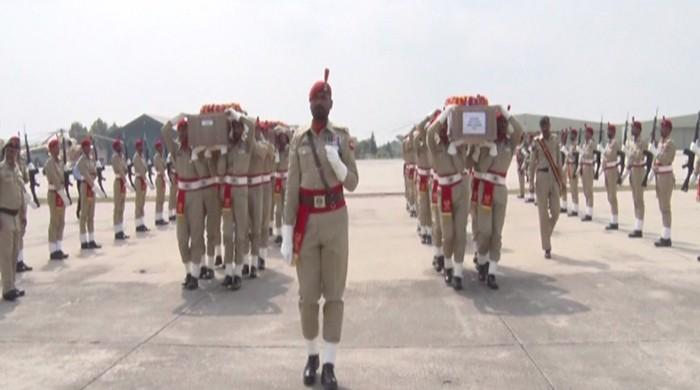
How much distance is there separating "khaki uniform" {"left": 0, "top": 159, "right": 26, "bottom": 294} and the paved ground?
0.42 m

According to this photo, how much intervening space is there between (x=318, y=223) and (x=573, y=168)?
41.9ft

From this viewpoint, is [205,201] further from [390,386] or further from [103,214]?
[103,214]

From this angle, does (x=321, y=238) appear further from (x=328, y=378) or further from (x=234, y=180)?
(x=234, y=180)

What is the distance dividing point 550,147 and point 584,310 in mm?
3706

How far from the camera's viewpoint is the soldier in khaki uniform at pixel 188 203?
8.12 meters

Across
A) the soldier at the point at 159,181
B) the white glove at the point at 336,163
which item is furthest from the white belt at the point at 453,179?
the soldier at the point at 159,181

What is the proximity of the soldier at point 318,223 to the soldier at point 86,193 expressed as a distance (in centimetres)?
853

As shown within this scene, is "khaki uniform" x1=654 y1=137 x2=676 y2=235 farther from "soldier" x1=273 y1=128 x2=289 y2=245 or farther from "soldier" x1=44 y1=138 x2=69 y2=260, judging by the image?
"soldier" x1=44 y1=138 x2=69 y2=260

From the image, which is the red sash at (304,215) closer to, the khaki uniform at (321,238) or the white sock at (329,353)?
the khaki uniform at (321,238)

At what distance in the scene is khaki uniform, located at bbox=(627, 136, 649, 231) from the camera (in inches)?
449

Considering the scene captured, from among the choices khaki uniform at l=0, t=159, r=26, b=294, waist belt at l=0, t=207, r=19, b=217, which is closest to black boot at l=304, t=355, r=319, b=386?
khaki uniform at l=0, t=159, r=26, b=294

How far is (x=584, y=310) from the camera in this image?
6.55 meters

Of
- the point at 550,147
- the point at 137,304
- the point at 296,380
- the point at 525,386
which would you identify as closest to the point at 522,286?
the point at 550,147

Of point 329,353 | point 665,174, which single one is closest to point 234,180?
point 329,353
